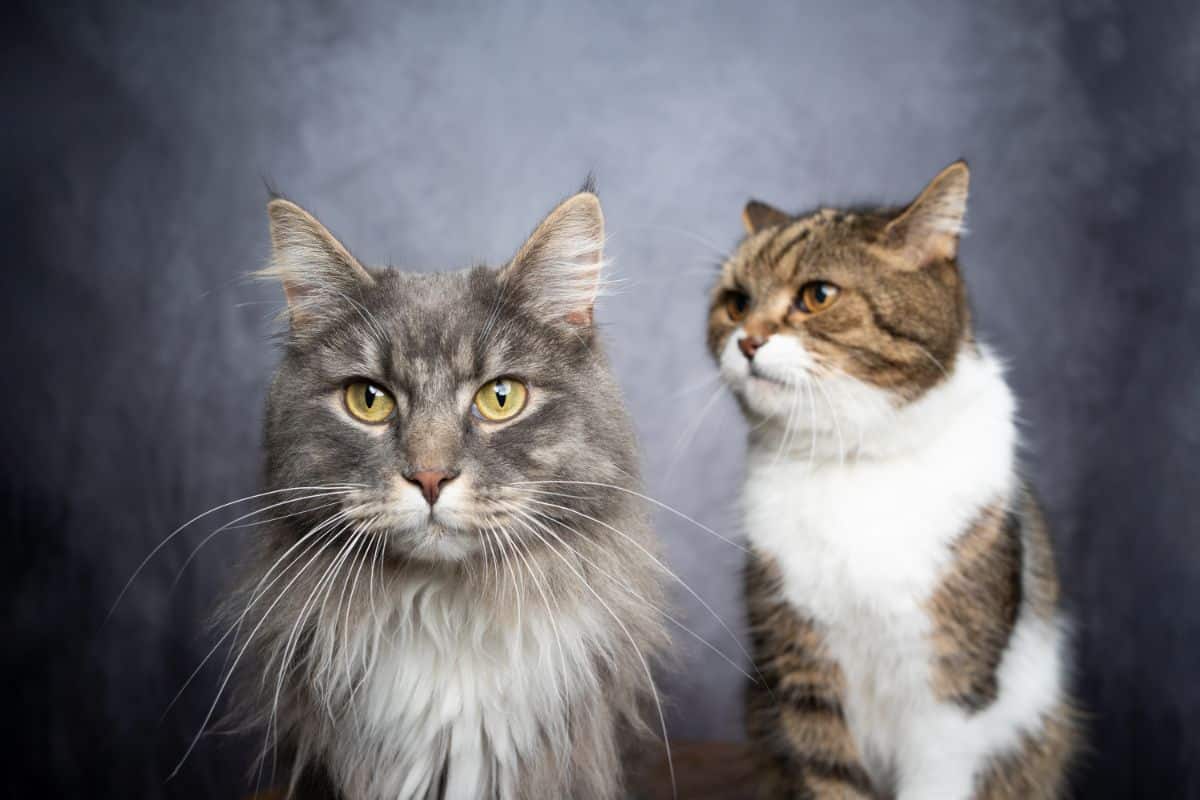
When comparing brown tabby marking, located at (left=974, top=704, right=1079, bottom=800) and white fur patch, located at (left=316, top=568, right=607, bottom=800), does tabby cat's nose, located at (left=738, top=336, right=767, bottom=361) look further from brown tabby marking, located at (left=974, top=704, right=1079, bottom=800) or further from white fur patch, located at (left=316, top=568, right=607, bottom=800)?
brown tabby marking, located at (left=974, top=704, right=1079, bottom=800)

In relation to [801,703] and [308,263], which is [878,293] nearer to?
[801,703]

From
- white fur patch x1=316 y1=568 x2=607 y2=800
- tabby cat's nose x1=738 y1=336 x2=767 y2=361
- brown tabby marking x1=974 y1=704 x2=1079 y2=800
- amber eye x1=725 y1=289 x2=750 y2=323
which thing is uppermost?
amber eye x1=725 y1=289 x2=750 y2=323

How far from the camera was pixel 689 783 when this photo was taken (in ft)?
9.16

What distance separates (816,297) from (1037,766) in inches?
39.1

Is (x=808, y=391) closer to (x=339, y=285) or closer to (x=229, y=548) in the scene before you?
(x=339, y=285)

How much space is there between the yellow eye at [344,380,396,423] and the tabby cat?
2.13ft

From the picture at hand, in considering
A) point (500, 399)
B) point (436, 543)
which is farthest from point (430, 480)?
point (500, 399)

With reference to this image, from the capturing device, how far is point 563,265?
209 centimetres

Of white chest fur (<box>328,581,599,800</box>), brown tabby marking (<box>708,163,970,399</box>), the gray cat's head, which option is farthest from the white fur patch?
brown tabby marking (<box>708,163,970,399</box>)

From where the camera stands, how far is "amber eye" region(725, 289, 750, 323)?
233 cm

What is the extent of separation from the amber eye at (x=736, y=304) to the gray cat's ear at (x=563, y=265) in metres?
0.33

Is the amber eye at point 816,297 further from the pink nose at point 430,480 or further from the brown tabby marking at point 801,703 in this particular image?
the pink nose at point 430,480

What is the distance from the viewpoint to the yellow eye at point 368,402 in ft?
6.45

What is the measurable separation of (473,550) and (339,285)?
0.52 metres
